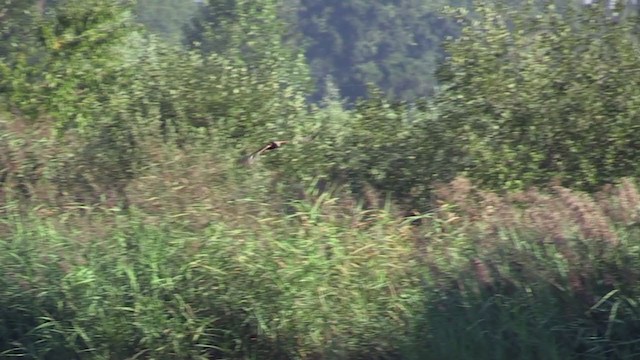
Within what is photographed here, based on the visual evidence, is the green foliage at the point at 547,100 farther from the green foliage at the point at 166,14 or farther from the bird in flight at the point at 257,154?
the green foliage at the point at 166,14

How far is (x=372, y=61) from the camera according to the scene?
54.3 meters

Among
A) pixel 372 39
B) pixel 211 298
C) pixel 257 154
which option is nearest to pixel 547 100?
pixel 257 154

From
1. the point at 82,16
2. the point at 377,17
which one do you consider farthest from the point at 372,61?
the point at 82,16

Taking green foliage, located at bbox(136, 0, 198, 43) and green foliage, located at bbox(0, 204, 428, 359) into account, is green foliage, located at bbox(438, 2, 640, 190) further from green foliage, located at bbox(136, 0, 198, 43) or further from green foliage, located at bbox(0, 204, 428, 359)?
green foliage, located at bbox(136, 0, 198, 43)

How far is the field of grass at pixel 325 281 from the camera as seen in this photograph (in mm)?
5973

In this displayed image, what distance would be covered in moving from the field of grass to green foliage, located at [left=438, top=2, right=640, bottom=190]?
1.61m

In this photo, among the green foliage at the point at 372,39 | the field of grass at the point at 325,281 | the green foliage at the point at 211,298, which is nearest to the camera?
the field of grass at the point at 325,281

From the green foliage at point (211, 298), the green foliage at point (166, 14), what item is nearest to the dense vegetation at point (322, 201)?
the green foliage at point (211, 298)

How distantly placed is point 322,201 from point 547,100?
2.72 m

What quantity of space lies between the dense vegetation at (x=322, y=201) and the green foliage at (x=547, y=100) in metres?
0.02

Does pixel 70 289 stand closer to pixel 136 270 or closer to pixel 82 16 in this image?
pixel 136 270

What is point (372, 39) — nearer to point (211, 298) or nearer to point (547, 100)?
point (547, 100)

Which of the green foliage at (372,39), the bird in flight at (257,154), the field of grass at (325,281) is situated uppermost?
the field of grass at (325,281)

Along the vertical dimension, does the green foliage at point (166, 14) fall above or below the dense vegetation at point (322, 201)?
below
